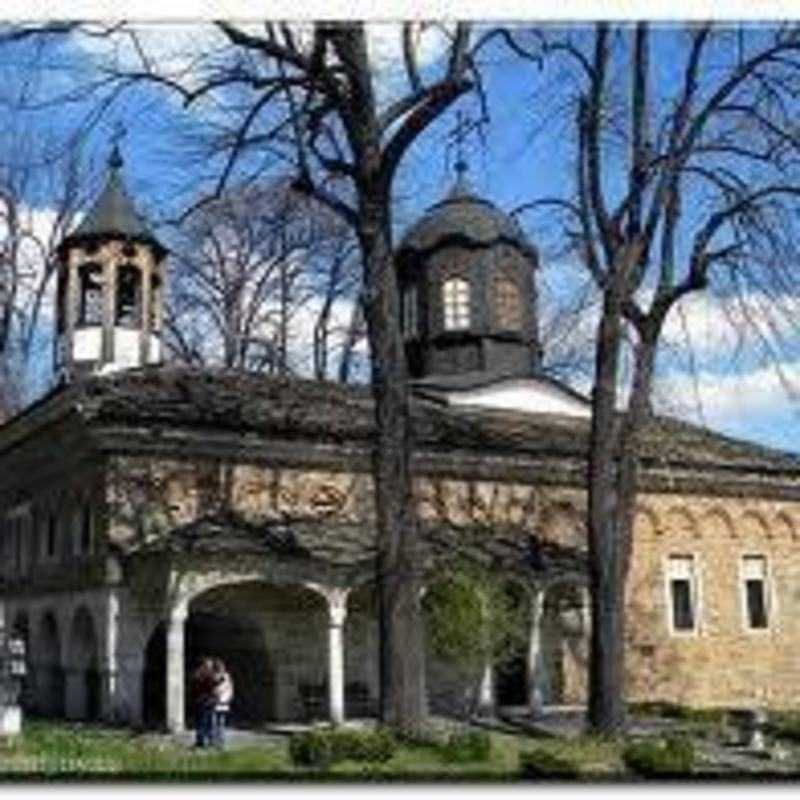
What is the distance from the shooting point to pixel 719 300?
16.6 metres

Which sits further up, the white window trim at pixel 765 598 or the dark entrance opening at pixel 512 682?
the white window trim at pixel 765 598

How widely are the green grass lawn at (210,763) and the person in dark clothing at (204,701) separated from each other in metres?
1.07

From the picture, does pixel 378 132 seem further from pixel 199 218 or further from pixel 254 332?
pixel 254 332

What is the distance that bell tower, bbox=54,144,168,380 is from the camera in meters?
22.2

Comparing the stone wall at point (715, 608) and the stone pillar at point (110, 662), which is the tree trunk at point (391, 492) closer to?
the stone pillar at point (110, 662)

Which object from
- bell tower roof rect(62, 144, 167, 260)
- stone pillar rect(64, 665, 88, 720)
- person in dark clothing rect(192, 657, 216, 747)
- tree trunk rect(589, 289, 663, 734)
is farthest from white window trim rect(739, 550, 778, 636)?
stone pillar rect(64, 665, 88, 720)

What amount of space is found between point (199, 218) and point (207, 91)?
5.86m

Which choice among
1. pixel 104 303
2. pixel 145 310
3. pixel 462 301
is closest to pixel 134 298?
pixel 145 310

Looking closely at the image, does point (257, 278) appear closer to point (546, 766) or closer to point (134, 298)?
point (134, 298)

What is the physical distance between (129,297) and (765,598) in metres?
10.6

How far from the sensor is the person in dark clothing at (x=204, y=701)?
48.7ft

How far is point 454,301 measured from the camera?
85.4 feet

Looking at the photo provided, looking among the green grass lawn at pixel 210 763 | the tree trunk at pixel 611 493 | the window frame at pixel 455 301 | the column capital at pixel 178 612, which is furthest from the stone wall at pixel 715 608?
the green grass lawn at pixel 210 763

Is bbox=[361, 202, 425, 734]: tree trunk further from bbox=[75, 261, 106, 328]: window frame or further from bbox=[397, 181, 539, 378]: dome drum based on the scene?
bbox=[397, 181, 539, 378]: dome drum
